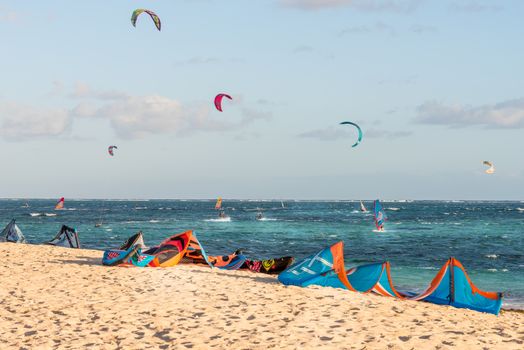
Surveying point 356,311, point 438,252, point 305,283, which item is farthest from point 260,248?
point 356,311

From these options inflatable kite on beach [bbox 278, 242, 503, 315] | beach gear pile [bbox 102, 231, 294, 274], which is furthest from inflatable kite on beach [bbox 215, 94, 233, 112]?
inflatable kite on beach [bbox 278, 242, 503, 315]

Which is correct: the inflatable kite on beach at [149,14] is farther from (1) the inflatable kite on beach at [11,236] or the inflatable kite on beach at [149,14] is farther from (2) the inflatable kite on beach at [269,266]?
(1) the inflatable kite on beach at [11,236]

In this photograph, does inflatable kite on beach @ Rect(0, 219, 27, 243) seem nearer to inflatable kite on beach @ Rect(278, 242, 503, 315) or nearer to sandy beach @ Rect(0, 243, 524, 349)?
sandy beach @ Rect(0, 243, 524, 349)

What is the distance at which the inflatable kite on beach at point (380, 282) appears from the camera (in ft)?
46.3

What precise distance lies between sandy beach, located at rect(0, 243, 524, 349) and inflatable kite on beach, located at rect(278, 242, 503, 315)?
634 mm

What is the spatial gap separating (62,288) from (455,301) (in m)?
9.83

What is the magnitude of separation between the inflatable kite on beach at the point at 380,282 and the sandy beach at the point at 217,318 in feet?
2.08

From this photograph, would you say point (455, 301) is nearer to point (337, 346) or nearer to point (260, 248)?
point (337, 346)

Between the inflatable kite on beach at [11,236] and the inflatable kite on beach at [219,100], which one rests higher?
the inflatable kite on beach at [219,100]

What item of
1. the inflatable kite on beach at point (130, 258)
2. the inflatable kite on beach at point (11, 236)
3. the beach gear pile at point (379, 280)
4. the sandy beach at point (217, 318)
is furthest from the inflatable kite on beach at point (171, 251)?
the inflatable kite on beach at point (11, 236)

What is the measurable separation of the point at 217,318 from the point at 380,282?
5457 mm

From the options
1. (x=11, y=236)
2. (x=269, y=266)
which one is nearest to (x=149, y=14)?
(x=269, y=266)

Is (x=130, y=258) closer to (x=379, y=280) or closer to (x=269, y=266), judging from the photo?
(x=269, y=266)

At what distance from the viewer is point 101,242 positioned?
4425 cm
